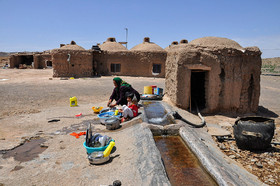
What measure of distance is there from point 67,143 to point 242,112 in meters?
7.09

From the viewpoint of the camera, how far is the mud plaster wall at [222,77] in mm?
7680

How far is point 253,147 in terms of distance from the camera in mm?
4879

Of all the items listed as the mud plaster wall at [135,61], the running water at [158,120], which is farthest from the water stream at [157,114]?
the mud plaster wall at [135,61]

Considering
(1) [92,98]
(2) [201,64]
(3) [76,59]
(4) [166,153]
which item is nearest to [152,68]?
(3) [76,59]

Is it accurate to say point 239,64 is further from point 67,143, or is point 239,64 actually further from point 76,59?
point 76,59

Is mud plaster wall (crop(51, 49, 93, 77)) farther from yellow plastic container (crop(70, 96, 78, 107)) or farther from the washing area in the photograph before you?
the washing area

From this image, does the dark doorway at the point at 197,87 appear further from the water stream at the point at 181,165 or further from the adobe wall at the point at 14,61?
the adobe wall at the point at 14,61

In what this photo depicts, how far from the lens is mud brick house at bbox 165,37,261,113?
767 centimetres

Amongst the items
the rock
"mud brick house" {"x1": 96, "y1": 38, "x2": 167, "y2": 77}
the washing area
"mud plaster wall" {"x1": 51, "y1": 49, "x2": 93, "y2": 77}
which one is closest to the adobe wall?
"mud plaster wall" {"x1": 51, "y1": 49, "x2": 93, "y2": 77}

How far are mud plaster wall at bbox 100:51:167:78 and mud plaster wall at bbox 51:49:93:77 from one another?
94.3 inches

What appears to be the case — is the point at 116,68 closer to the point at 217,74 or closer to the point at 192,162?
the point at 217,74

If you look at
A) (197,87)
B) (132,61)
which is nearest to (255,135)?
(197,87)

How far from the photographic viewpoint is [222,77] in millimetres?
7969

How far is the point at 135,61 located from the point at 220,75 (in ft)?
43.5
